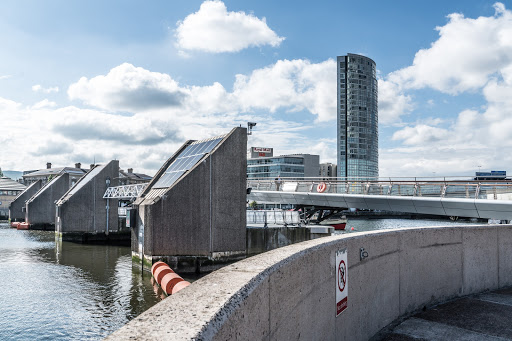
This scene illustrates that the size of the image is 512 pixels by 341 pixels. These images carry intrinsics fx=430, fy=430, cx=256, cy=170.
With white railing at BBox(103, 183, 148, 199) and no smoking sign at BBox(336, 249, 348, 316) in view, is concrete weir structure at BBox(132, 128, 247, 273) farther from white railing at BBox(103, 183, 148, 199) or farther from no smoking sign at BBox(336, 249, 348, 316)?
no smoking sign at BBox(336, 249, 348, 316)

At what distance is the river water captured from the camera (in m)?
15.4

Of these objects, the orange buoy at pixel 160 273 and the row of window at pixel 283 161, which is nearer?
the orange buoy at pixel 160 273

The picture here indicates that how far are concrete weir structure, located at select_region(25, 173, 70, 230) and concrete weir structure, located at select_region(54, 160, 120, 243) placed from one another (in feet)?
70.8

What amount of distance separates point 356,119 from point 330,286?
179756mm

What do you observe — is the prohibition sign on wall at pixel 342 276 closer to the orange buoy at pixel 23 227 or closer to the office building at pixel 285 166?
the orange buoy at pixel 23 227

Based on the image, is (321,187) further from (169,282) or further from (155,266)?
(169,282)

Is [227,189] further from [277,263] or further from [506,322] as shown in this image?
[277,263]

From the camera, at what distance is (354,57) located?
595ft

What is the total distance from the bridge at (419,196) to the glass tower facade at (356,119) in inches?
5247

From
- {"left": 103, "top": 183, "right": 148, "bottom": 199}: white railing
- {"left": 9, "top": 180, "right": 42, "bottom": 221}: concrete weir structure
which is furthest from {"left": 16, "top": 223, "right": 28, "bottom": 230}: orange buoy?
{"left": 103, "top": 183, "right": 148, "bottom": 199}: white railing

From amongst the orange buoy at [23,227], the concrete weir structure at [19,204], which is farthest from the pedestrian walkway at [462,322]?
the concrete weir structure at [19,204]

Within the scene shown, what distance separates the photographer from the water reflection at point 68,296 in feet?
50.7

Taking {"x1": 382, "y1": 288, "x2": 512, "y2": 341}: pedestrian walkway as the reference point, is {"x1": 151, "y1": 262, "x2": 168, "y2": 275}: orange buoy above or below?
below

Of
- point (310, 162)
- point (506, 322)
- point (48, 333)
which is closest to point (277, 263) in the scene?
point (506, 322)
